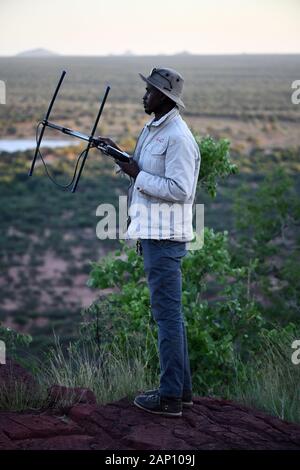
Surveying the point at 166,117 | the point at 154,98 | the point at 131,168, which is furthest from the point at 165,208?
the point at 154,98

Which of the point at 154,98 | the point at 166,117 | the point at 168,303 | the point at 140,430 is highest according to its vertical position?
the point at 154,98

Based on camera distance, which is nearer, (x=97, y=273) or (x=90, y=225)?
(x=97, y=273)

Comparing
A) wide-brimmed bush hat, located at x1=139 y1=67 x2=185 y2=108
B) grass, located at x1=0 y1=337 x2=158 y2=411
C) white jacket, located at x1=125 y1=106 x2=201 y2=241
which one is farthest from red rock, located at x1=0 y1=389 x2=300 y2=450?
wide-brimmed bush hat, located at x1=139 y1=67 x2=185 y2=108

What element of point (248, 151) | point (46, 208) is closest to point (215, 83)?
point (248, 151)

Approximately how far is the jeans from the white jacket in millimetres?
83

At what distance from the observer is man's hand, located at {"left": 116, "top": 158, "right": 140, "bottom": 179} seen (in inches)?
175

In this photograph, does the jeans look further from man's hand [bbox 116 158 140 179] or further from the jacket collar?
the jacket collar

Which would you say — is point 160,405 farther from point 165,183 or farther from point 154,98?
point 154,98

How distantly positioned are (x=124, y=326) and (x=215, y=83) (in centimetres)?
7133


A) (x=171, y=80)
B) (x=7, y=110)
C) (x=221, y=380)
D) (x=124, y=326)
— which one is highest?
(x=7, y=110)

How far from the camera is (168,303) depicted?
14.6 ft

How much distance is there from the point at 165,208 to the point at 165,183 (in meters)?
0.17
